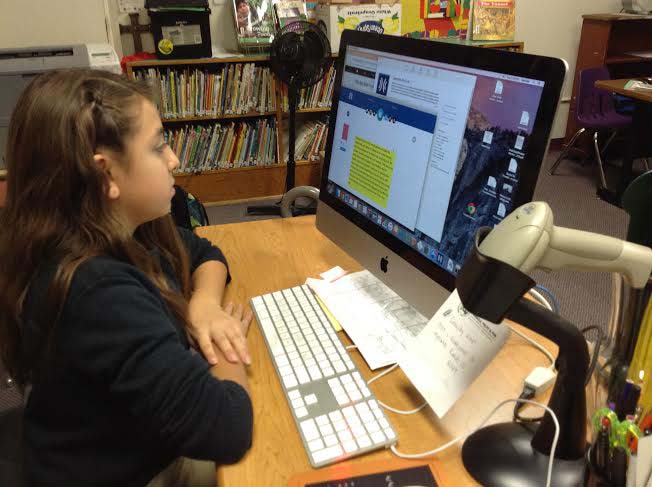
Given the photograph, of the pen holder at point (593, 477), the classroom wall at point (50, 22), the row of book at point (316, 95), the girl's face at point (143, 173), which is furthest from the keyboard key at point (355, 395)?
the classroom wall at point (50, 22)

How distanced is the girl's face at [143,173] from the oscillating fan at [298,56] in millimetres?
2413

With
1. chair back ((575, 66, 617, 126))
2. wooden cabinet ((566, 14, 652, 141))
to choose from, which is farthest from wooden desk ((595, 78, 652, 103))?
wooden cabinet ((566, 14, 652, 141))

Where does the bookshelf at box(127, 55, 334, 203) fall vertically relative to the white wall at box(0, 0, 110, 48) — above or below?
below

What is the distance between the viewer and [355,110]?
1054 mm

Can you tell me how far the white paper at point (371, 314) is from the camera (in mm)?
917

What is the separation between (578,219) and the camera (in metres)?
3.39

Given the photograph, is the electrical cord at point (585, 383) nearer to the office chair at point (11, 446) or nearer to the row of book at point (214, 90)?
the office chair at point (11, 446)

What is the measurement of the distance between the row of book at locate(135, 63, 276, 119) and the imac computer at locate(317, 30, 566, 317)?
2.41 meters

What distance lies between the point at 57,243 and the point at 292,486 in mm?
477

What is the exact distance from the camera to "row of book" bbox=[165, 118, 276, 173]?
3.46 metres

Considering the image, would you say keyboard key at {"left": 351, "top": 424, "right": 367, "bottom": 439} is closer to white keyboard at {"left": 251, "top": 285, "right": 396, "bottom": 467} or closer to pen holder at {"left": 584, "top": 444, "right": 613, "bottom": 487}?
white keyboard at {"left": 251, "top": 285, "right": 396, "bottom": 467}

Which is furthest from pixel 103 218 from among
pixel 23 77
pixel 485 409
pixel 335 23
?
pixel 335 23

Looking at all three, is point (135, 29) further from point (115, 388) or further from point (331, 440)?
point (331, 440)

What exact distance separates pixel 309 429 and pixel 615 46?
4.69m
